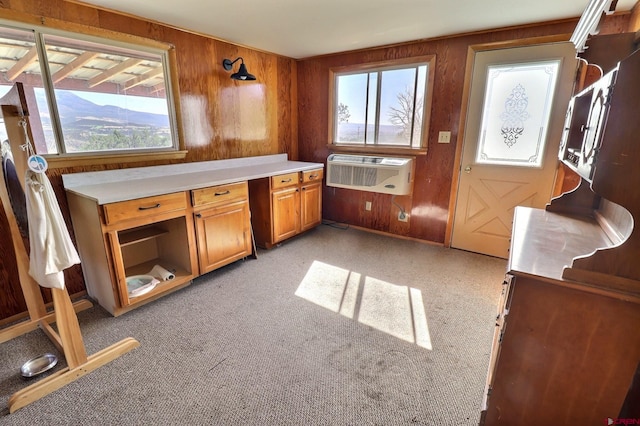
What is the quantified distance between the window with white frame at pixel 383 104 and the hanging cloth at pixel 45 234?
3013 millimetres

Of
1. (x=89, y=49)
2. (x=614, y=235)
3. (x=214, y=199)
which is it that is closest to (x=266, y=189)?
(x=214, y=199)

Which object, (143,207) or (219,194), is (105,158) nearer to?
(143,207)

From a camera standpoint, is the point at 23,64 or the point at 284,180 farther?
the point at 284,180

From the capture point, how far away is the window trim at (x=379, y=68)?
10.4 feet

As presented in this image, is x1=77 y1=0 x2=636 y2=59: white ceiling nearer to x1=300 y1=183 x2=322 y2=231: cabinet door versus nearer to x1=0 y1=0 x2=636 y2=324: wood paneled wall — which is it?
x1=0 y1=0 x2=636 y2=324: wood paneled wall

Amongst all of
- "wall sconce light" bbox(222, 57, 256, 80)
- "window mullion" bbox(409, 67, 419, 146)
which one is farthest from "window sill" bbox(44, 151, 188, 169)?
"window mullion" bbox(409, 67, 419, 146)

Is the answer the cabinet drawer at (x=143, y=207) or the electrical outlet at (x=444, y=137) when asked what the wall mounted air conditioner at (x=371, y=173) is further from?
the cabinet drawer at (x=143, y=207)

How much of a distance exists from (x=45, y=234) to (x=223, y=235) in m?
1.34

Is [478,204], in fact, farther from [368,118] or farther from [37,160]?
[37,160]

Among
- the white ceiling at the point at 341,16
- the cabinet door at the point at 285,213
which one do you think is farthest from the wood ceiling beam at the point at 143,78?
the cabinet door at the point at 285,213

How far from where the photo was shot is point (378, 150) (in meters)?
3.62

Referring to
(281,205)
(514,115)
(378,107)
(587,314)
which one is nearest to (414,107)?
(378,107)

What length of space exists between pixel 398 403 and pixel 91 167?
263 cm

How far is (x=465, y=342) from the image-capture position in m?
1.92
